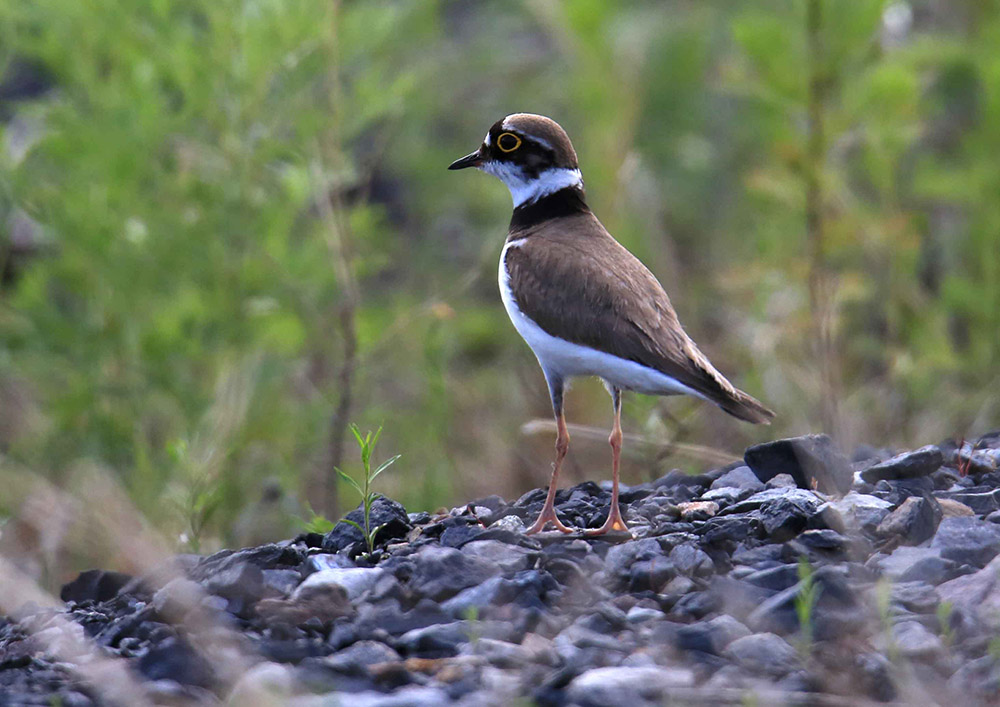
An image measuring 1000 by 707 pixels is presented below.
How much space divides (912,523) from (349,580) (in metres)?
2.01

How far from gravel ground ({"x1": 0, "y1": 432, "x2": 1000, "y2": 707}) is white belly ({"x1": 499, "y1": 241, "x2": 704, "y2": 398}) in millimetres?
501

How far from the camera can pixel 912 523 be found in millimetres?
4629

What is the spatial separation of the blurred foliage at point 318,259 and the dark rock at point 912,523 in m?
1.74

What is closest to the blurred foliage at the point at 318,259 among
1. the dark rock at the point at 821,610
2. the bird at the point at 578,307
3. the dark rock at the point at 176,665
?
the bird at the point at 578,307

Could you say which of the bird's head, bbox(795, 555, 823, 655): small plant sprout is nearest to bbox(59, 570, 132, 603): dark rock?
the bird's head

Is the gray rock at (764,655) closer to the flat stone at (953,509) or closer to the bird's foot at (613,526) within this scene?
the bird's foot at (613,526)

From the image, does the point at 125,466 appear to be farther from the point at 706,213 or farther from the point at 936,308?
the point at 706,213

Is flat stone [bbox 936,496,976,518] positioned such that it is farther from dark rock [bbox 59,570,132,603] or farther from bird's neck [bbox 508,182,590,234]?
dark rock [bbox 59,570,132,603]

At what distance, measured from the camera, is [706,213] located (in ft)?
41.9

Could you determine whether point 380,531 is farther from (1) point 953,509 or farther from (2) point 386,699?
(1) point 953,509

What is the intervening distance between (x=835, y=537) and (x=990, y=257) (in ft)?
14.1

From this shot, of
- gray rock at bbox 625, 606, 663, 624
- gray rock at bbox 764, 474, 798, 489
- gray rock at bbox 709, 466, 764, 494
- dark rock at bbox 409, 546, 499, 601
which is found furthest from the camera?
gray rock at bbox 709, 466, 764, 494

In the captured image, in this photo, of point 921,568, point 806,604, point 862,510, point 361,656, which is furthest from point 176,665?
point 862,510

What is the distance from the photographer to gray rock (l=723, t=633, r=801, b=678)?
3734 millimetres
